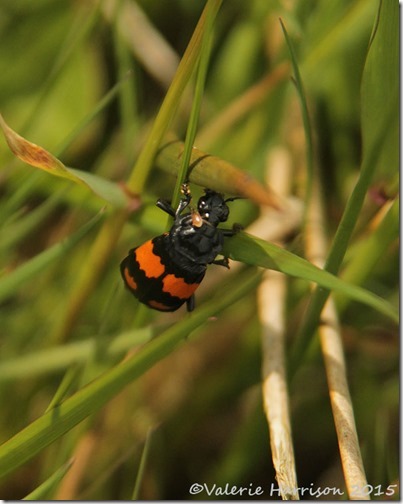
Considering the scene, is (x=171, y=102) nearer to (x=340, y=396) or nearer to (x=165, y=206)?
(x=165, y=206)

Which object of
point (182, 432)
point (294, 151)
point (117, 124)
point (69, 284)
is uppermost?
point (117, 124)

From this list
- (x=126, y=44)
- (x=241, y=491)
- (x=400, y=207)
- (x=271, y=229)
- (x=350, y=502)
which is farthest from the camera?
(x=126, y=44)

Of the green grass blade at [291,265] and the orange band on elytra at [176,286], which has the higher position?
the orange band on elytra at [176,286]

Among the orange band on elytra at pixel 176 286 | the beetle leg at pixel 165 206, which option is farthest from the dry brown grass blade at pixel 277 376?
the beetle leg at pixel 165 206

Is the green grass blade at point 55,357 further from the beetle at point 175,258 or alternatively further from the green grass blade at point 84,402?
the green grass blade at point 84,402

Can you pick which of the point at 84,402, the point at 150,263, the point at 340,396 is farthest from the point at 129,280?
the point at 340,396

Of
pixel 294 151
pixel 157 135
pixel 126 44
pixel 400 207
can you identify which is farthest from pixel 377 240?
pixel 126 44

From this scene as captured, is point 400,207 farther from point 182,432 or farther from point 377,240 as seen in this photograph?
point 182,432
